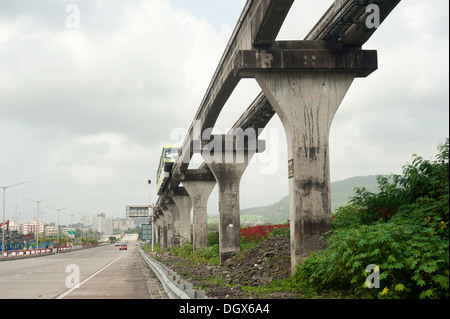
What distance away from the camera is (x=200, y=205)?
44.6 m

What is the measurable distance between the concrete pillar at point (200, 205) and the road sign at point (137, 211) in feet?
220

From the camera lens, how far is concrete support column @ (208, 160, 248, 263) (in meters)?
32.8

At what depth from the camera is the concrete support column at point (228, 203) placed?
32.8 meters

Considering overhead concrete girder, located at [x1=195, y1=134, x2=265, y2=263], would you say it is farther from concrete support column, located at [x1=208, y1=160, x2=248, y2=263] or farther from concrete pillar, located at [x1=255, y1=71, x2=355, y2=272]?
concrete pillar, located at [x1=255, y1=71, x2=355, y2=272]

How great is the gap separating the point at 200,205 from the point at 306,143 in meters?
29.8

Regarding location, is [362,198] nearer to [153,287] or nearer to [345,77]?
[345,77]

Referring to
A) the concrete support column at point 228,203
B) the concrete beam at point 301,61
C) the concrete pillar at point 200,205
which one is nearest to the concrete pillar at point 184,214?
the concrete pillar at point 200,205

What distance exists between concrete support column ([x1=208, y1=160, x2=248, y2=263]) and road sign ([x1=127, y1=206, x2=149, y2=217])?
259ft

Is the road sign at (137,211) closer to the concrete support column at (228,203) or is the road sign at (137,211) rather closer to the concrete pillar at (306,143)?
the concrete support column at (228,203)
